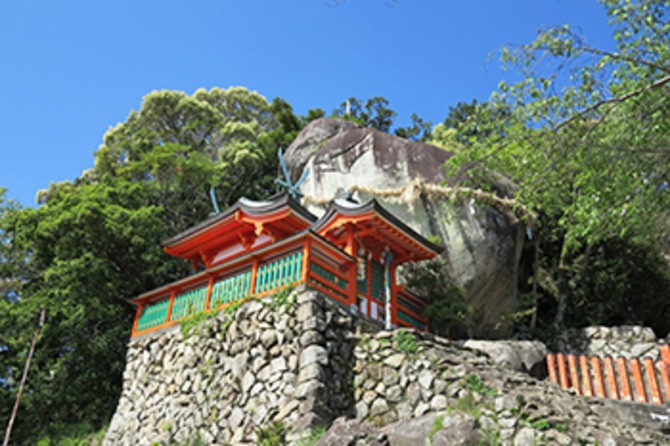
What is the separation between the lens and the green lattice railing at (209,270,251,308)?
12602mm

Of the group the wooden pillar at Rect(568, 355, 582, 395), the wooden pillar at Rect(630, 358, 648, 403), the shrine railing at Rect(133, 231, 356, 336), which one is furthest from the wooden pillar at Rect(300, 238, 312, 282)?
the wooden pillar at Rect(630, 358, 648, 403)

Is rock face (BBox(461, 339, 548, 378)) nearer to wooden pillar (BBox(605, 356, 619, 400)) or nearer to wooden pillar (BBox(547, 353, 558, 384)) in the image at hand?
wooden pillar (BBox(547, 353, 558, 384))

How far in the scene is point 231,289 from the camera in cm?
1286

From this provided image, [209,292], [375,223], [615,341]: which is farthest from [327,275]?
[615,341]

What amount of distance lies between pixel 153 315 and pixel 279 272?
4653 millimetres

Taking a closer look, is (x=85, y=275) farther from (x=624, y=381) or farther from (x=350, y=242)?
(x=624, y=381)

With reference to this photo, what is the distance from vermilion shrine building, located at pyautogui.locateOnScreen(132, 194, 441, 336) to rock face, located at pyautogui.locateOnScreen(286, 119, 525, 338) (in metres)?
3.23

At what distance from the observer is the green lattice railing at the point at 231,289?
12602 millimetres

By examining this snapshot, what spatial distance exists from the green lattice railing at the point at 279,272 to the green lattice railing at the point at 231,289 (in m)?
0.37

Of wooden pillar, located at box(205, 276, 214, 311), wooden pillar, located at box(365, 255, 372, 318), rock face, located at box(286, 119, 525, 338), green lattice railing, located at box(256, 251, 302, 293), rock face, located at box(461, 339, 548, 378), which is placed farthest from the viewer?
rock face, located at box(286, 119, 525, 338)

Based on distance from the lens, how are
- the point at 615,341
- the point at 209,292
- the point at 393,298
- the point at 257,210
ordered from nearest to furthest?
the point at 209,292, the point at 257,210, the point at 393,298, the point at 615,341

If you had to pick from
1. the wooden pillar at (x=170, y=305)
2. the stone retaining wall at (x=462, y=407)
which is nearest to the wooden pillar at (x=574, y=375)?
the stone retaining wall at (x=462, y=407)

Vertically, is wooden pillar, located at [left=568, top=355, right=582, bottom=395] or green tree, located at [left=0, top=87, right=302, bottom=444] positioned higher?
green tree, located at [left=0, top=87, right=302, bottom=444]

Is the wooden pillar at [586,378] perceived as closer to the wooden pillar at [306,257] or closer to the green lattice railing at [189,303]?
the wooden pillar at [306,257]
